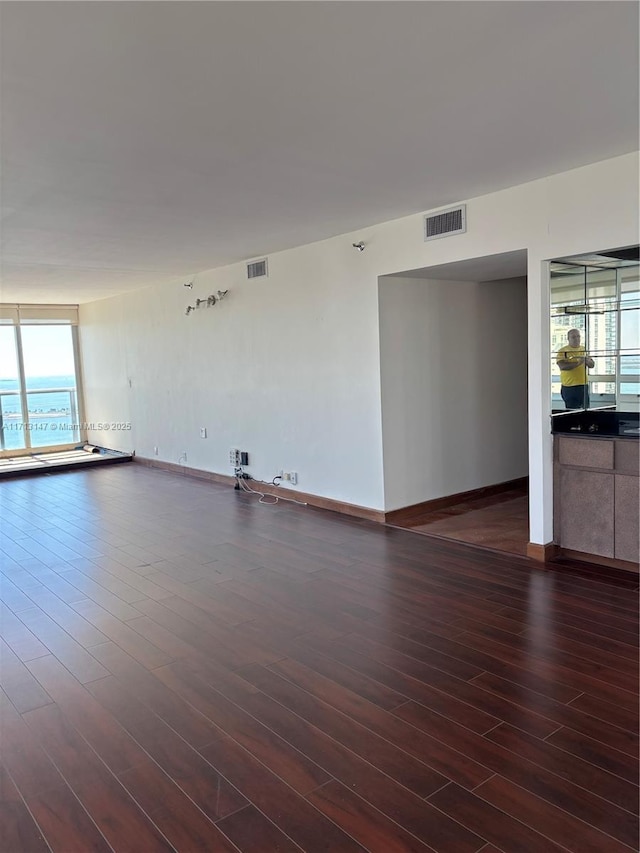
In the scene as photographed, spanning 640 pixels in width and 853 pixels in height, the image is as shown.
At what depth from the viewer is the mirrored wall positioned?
13.5 feet

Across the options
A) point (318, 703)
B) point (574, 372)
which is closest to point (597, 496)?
point (574, 372)

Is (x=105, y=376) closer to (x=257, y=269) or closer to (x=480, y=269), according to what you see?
(x=257, y=269)

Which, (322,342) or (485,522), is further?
(322,342)

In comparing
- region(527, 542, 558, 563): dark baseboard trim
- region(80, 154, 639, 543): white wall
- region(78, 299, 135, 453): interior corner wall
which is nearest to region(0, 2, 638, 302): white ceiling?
region(80, 154, 639, 543): white wall

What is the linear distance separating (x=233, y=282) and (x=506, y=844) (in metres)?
6.09

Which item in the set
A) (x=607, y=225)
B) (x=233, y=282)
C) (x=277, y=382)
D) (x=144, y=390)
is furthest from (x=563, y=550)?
(x=144, y=390)

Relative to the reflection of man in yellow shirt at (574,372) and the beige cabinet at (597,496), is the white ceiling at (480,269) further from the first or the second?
the beige cabinet at (597,496)

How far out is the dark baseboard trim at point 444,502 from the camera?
17.7ft

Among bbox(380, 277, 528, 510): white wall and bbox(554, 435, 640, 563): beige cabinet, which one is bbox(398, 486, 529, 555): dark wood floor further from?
bbox(554, 435, 640, 563): beige cabinet

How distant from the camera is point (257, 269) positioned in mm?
6535

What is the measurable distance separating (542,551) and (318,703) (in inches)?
88.6

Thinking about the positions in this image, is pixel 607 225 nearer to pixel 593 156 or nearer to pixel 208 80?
pixel 593 156

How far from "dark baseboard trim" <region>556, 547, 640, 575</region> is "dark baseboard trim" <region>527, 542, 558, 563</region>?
0.05 m

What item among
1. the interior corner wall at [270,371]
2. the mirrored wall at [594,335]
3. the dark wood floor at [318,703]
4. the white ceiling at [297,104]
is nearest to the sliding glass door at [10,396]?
the interior corner wall at [270,371]
